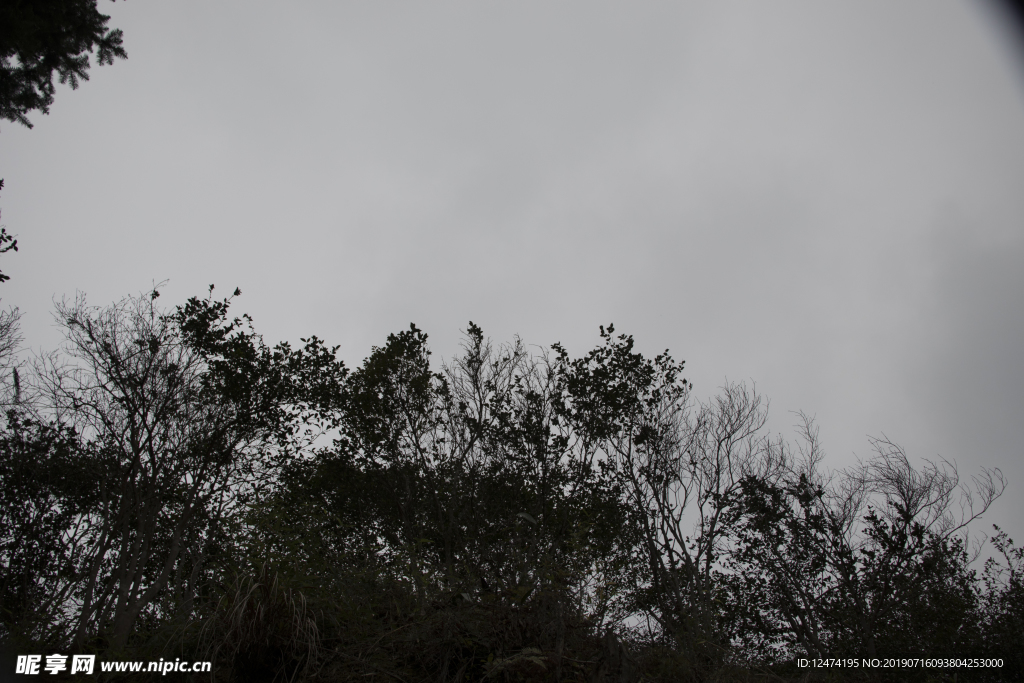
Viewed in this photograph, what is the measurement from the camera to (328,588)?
406 centimetres

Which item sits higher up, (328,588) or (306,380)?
(306,380)

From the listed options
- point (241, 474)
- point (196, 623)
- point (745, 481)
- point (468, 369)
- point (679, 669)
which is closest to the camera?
point (196, 623)

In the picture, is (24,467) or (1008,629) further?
(1008,629)

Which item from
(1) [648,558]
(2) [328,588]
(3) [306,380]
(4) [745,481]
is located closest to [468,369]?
(3) [306,380]

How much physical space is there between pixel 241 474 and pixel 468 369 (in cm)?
518

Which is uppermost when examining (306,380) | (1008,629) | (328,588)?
(306,380)

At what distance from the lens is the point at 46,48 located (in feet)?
20.0

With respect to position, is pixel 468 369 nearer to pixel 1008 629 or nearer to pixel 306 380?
pixel 306 380

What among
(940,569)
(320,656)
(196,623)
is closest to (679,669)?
(320,656)

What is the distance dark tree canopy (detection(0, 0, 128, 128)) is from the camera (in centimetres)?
549

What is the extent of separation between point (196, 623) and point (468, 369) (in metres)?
9.05

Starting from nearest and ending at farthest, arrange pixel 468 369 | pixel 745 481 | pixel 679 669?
pixel 679 669 → pixel 468 369 → pixel 745 481

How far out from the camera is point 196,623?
366 centimetres

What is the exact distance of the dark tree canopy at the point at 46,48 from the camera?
5.49 m
